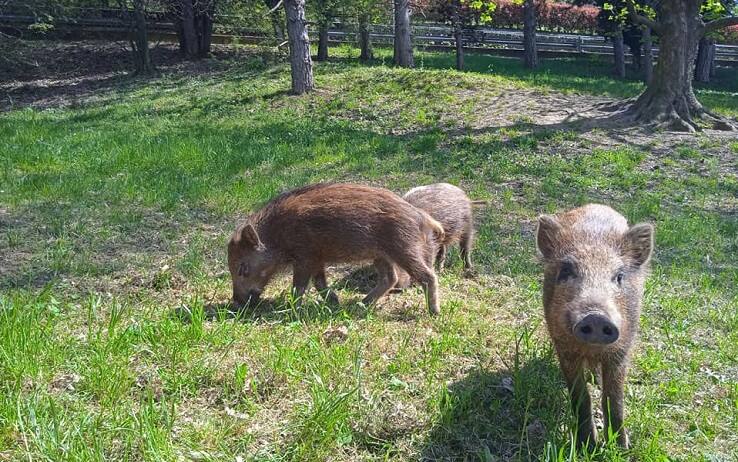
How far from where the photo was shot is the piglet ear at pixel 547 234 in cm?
396

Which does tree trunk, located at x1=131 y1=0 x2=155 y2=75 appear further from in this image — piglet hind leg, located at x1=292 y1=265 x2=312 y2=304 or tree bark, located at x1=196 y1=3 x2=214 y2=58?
piglet hind leg, located at x1=292 y1=265 x2=312 y2=304

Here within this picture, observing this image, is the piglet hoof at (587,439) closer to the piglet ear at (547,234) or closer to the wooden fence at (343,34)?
the piglet ear at (547,234)

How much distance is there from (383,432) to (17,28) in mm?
23760

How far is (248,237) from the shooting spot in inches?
209

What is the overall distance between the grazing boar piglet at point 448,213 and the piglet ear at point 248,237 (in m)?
1.71

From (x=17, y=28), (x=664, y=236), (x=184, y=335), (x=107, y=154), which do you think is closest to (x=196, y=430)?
(x=184, y=335)

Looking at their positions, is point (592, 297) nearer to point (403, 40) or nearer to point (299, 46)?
point (299, 46)

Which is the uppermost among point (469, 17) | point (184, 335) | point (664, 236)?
point (469, 17)

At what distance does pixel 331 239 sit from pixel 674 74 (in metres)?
10.6

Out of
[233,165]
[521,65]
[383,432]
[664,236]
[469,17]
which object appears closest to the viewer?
[383,432]

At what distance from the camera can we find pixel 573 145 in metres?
11.3

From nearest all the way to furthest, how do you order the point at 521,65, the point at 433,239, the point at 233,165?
the point at 433,239 → the point at 233,165 → the point at 521,65

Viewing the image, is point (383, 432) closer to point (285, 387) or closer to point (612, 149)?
point (285, 387)

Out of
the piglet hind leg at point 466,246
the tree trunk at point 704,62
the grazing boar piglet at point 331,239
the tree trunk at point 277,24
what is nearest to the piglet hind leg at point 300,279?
the grazing boar piglet at point 331,239
